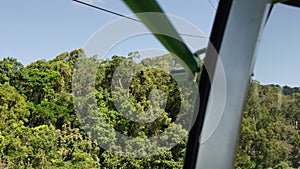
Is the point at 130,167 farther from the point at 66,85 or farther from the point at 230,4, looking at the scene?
the point at 230,4

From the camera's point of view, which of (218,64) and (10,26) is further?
(10,26)

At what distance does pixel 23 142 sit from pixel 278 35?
8.33ft

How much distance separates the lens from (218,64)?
0.27 metres

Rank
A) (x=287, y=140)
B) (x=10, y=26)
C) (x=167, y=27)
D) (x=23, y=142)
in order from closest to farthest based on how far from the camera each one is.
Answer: (x=167, y=27) → (x=287, y=140) → (x=23, y=142) → (x=10, y=26)

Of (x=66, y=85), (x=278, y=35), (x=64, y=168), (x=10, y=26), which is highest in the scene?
(x=10, y=26)

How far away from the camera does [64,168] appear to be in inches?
106

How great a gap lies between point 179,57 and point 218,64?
4cm

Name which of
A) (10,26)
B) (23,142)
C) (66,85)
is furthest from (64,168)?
(10,26)

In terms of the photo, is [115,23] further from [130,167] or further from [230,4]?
[130,167]

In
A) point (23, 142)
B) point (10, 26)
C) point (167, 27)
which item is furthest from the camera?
point (10, 26)

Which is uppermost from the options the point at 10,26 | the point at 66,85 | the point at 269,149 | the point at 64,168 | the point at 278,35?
the point at 10,26

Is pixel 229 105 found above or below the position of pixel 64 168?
above

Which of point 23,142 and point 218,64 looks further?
point 23,142

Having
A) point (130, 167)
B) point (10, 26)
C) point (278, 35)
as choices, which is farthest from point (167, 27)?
point (10, 26)
